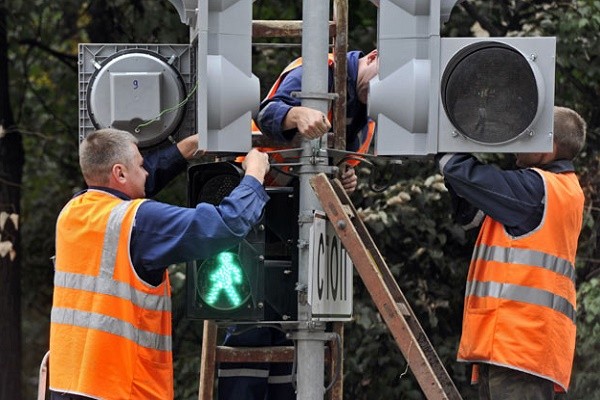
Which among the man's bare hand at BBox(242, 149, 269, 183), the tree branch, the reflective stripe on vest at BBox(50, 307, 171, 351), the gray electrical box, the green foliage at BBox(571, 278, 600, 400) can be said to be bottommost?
the green foliage at BBox(571, 278, 600, 400)

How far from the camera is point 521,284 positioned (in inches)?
244

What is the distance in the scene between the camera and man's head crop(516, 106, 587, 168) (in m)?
6.42

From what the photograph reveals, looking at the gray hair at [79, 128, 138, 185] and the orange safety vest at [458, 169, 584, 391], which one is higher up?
the gray hair at [79, 128, 138, 185]

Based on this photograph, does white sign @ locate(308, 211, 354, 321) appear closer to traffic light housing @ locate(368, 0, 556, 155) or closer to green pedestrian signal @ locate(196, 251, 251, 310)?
green pedestrian signal @ locate(196, 251, 251, 310)

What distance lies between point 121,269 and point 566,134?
6.50 ft

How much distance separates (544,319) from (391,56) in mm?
1315

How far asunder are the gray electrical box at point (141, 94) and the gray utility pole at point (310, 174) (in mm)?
624

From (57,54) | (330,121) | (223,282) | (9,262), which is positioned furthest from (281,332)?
(57,54)

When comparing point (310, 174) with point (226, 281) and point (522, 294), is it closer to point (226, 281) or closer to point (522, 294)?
point (226, 281)

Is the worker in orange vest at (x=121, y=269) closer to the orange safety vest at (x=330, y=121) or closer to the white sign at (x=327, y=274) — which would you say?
the white sign at (x=327, y=274)

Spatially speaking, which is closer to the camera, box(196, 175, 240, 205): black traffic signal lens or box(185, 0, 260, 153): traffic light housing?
box(185, 0, 260, 153): traffic light housing

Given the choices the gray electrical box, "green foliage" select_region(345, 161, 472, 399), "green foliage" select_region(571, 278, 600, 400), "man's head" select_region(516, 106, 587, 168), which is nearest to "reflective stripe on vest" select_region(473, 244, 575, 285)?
"man's head" select_region(516, 106, 587, 168)

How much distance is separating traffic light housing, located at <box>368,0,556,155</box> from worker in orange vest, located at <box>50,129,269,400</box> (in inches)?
25.1

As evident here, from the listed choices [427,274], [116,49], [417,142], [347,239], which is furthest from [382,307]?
[427,274]
